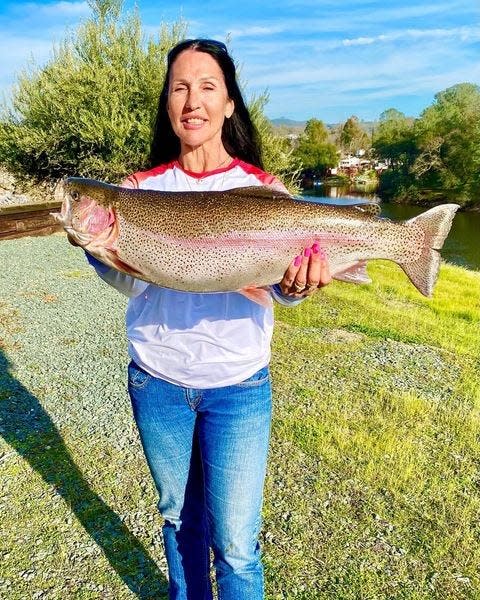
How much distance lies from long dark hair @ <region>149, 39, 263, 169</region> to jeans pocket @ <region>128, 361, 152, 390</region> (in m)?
1.11

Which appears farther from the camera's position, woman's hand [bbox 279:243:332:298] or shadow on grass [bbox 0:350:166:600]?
shadow on grass [bbox 0:350:166:600]

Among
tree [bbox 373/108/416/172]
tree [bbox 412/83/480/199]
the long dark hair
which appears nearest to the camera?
the long dark hair

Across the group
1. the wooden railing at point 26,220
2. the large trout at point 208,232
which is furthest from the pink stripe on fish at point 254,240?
the wooden railing at point 26,220

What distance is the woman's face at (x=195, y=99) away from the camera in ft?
7.86

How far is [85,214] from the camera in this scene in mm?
2279

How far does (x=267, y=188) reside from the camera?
236cm

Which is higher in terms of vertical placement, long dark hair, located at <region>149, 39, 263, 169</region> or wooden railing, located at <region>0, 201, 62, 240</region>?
long dark hair, located at <region>149, 39, 263, 169</region>

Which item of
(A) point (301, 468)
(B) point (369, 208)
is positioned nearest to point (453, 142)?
(A) point (301, 468)

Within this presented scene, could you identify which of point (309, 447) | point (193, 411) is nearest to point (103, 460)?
point (309, 447)

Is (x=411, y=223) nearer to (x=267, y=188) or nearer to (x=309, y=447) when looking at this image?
(x=267, y=188)

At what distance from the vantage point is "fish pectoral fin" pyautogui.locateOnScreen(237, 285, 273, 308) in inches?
90.8

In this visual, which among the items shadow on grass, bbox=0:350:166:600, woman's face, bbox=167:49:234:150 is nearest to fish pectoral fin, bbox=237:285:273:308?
woman's face, bbox=167:49:234:150

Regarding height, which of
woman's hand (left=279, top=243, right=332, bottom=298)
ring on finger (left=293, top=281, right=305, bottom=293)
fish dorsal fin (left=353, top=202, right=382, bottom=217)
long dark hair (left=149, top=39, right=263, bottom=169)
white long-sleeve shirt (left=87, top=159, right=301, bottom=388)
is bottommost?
white long-sleeve shirt (left=87, top=159, right=301, bottom=388)

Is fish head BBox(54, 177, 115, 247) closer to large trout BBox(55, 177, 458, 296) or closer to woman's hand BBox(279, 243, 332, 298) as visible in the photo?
large trout BBox(55, 177, 458, 296)
